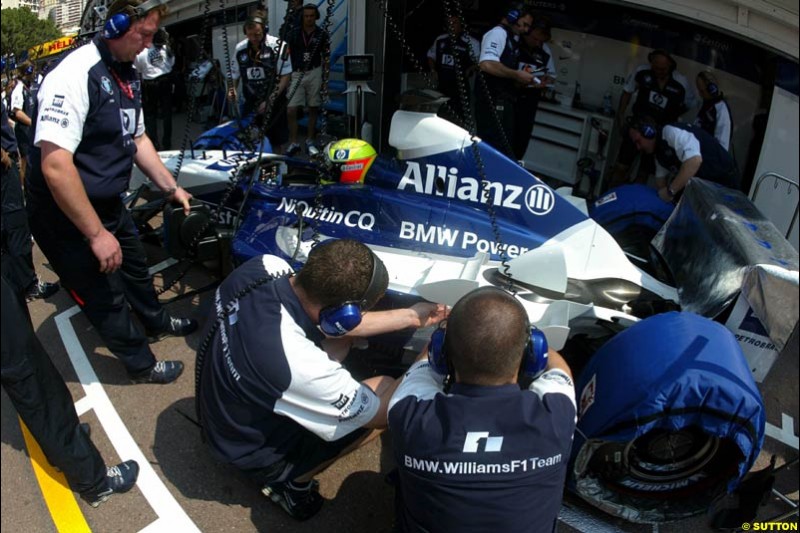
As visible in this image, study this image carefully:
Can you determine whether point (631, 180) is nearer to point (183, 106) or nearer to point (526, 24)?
point (526, 24)

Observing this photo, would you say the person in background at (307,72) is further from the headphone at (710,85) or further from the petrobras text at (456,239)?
the headphone at (710,85)

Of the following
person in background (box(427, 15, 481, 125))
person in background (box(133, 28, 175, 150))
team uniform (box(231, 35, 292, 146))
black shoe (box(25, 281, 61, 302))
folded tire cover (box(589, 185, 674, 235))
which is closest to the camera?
black shoe (box(25, 281, 61, 302))

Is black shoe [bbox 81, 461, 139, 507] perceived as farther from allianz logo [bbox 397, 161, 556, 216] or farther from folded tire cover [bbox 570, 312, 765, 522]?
allianz logo [bbox 397, 161, 556, 216]

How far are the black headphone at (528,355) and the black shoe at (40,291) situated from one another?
3.46 meters

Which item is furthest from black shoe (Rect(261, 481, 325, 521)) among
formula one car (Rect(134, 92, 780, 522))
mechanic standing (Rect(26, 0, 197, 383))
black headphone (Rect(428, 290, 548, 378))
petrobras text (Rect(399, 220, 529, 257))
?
petrobras text (Rect(399, 220, 529, 257))

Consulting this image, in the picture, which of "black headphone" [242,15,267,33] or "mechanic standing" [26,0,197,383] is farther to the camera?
"black headphone" [242,15,267,33]

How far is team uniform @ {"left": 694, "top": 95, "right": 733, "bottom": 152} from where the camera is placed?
5.84 metres

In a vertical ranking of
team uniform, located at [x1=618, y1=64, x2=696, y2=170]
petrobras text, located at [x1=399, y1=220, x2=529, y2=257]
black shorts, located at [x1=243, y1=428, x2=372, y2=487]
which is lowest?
black shorts, located at [x1=243, y1=428, x2=372, y2=487]

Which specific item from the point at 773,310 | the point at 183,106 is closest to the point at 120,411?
the point at 773,310

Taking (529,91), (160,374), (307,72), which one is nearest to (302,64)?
(307,72)

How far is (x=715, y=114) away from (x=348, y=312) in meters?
5.23

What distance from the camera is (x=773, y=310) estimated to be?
2.67 m

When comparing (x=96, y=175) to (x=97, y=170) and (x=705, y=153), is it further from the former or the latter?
(x=705, y=153)

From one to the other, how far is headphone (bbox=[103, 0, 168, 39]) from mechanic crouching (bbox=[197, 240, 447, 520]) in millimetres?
1255
